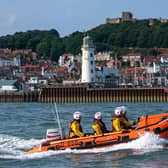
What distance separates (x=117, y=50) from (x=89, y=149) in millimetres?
156179

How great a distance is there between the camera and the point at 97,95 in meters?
86.6

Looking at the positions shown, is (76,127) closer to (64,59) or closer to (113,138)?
(113,138)

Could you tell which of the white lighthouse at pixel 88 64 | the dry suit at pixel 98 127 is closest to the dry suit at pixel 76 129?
the dry suit at pixel 98 127

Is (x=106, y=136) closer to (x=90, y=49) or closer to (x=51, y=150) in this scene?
→ (x=51, y=150)

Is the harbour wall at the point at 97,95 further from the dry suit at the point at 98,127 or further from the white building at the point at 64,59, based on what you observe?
the white building at the point at 64,59

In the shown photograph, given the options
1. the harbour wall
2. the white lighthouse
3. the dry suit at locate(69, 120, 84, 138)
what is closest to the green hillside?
the white lighthouse

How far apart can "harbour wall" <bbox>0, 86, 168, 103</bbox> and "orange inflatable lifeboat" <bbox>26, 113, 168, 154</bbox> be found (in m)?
56.2

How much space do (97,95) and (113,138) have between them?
58615mm

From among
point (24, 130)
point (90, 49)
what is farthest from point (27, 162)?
point (90, 49)

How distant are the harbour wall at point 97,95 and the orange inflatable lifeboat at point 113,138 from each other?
2214 inches

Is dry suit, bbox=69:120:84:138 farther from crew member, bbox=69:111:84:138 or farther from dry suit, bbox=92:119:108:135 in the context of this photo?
dry suit, bbox=92:119:108:135

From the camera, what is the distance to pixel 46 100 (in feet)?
292

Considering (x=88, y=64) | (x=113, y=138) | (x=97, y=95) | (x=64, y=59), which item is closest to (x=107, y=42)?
(x=64, y=59)

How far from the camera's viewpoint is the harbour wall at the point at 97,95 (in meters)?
85.2
